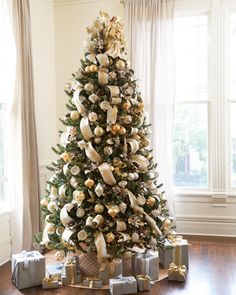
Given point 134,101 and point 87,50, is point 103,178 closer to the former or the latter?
point 134,101

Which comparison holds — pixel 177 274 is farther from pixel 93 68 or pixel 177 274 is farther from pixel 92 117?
pixel 93 68

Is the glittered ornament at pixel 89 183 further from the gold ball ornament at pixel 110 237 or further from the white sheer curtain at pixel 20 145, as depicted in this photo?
the white sheer curtain at pixel 20 145

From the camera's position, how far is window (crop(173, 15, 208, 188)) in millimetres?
4469

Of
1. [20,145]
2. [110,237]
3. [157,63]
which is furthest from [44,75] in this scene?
[110,237]

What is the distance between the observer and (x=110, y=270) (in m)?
3.01

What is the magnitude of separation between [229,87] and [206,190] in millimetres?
1306

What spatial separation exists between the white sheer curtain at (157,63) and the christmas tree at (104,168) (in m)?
1.18

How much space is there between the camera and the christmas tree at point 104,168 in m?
2.94

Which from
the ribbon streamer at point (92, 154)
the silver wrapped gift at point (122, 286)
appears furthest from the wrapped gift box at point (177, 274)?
the ribbon streamer at point (92, 154)

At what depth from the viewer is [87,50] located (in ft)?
10.3

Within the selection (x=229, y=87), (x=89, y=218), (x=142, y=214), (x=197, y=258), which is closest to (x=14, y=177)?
(x=89, y=218)

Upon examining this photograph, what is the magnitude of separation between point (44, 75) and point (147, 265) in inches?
105

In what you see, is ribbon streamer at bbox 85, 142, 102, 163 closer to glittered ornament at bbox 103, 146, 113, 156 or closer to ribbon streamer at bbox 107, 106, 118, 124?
glittered ornament at bbox 103, 146, 113, 156

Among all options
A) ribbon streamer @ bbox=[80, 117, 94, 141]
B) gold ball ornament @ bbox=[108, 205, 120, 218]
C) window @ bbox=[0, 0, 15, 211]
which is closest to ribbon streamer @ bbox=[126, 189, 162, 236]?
gold ball ornament @ bbox=[108, 205, 120, 218]
